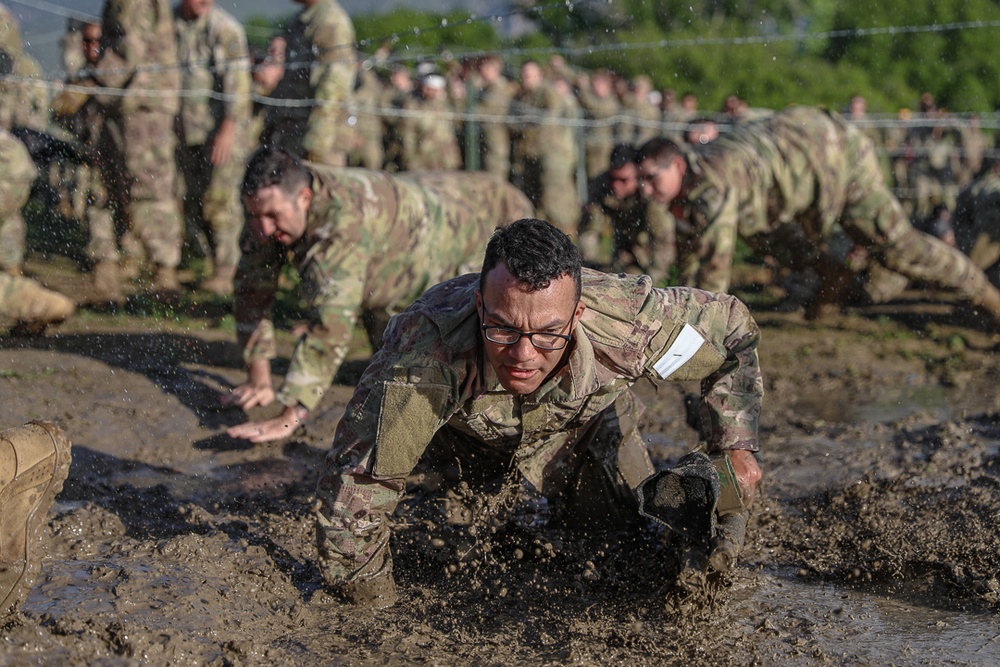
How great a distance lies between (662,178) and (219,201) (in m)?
3.75

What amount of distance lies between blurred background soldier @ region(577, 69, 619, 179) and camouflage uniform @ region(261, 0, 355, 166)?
17.9ft

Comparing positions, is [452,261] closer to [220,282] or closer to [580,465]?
[580,465]

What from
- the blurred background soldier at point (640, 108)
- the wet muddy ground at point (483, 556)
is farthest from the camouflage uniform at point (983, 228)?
the blurred background soldier at point (640, 108)

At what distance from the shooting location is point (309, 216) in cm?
530

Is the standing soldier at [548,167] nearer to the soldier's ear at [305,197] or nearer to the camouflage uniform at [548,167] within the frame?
the camouflage uniform at [548,167]

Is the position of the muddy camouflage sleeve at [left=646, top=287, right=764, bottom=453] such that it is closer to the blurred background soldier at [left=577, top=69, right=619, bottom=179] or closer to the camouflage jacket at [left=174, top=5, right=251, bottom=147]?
the camouflage jacket at [left=174, top=5, right=251, bottom=147]

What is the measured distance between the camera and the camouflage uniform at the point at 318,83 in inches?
324

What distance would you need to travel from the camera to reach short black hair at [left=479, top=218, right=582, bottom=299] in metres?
3.13

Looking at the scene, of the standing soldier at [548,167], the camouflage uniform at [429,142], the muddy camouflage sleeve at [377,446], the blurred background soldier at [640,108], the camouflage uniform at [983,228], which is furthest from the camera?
the blurred background soldier at [640,108]

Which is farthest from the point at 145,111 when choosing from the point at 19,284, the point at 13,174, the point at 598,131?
the point at 598,131

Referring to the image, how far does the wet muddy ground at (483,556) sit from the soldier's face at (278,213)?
42.9 inches

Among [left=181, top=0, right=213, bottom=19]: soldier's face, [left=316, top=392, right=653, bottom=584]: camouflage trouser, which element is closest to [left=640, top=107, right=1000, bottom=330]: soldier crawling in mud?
[left=316, top=392, right=653, bottom=584]: camouflage trouser

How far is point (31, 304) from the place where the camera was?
6309 millimetres

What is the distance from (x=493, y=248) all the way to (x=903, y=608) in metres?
1.90
